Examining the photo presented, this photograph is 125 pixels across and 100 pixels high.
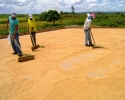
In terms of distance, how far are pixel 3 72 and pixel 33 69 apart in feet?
2.64

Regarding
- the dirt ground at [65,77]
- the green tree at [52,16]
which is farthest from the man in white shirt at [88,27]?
the green tree at [52,16]

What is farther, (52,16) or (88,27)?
(52,16)

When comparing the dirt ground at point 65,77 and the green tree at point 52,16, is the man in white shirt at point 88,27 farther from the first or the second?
the green tree at point 52,16

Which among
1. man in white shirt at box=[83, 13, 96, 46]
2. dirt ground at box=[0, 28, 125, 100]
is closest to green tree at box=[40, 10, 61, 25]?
man in white shirt at box=[83, 13, 96, 46]

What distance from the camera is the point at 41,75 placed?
4641 mm

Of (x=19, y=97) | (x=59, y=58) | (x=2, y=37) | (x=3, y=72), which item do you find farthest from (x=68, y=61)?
(x=2, y=37)

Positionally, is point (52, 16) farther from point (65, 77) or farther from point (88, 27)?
point (65, 77)

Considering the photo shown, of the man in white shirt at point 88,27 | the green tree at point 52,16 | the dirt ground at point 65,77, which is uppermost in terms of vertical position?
the green tree at point 52,16

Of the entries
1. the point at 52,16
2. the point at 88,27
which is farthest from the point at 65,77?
the point at 52,16

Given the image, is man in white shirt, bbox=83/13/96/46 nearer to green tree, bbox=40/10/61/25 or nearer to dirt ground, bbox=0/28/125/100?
dirt ground, bbox=0/28/125/100

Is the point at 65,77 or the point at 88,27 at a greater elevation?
the point at 88,27

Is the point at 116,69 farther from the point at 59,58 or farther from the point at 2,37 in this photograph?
the point at 2,37

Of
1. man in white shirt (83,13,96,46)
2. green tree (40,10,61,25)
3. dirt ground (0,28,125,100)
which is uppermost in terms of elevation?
green tree (40,10,61,25)

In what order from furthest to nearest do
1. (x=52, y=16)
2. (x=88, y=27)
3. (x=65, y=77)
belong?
(x=52, y=16) → (x=88, y=27) → (x=65, y=77)
